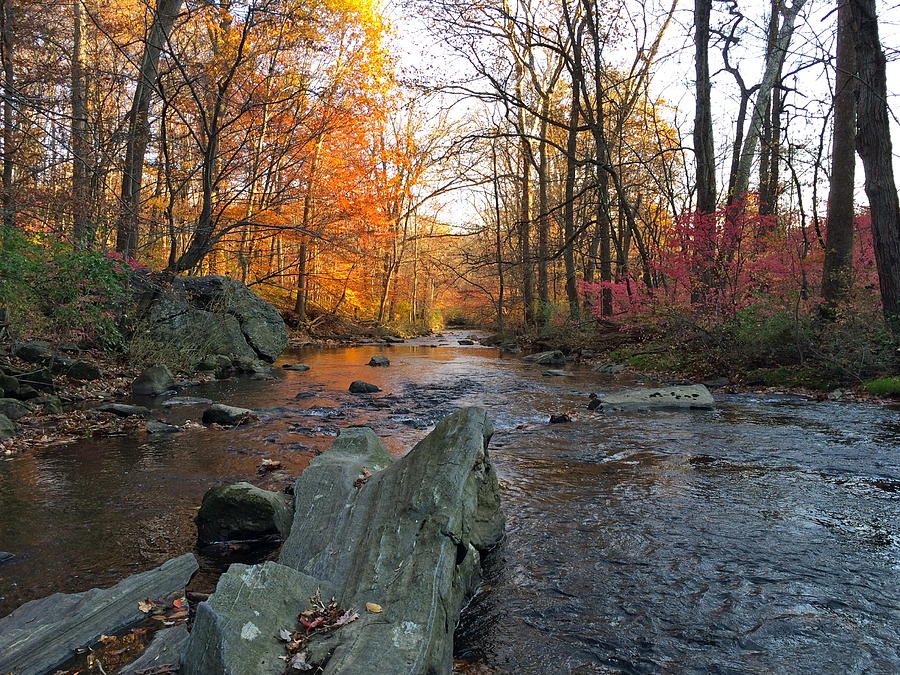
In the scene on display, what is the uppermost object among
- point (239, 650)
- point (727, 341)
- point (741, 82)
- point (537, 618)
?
point (741, 82)

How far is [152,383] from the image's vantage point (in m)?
9.72

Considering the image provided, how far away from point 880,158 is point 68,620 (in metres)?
11.6

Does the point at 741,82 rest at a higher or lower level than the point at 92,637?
higher

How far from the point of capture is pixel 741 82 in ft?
53.5

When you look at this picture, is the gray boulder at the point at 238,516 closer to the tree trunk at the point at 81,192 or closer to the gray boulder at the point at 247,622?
the gray boulder at the point at 247,622

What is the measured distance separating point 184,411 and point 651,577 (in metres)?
7.29

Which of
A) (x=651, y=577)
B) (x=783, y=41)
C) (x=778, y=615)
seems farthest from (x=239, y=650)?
(x=783, y=41)

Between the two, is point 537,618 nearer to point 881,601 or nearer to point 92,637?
point 881,601

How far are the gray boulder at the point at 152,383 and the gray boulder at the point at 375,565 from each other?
6655mm

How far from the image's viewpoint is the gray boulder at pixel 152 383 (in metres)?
9.67

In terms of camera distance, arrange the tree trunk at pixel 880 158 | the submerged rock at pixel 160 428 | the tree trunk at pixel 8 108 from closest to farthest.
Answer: the submerged rock at pixel 160 428
the tree trunk at pixel 8 108
the tree trunk at pixel 880 158

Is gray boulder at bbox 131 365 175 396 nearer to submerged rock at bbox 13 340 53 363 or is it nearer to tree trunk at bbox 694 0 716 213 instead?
submerged rock at bbox 13 340 53 363

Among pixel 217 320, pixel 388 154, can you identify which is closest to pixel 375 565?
pixel 217 320

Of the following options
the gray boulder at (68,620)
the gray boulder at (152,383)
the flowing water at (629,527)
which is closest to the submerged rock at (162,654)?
the gray boulder at (68,620)
